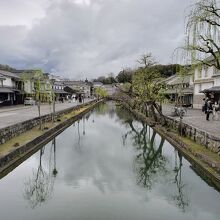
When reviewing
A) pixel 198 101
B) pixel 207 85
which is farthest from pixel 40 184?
pixel 198 101

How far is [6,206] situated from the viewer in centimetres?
943

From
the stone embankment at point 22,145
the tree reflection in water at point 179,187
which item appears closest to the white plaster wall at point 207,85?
the stone embankment at point 22,145

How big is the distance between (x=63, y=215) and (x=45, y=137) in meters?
11.5

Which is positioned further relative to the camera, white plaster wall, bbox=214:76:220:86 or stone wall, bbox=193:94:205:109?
stone wall, bbox=193:94:205:109

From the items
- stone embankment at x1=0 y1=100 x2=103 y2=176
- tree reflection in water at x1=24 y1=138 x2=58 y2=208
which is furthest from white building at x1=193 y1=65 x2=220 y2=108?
tree reflection in water at x1=24 y1=138 x2=58 y2=208

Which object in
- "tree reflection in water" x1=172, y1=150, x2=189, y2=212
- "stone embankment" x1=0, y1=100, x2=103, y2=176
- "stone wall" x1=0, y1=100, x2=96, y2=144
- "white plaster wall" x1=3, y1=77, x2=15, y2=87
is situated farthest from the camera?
"white plaster wall" x1=3, y1=77, x2=15, y2=87

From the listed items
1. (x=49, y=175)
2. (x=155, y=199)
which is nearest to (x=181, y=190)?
(x=155, y=199)

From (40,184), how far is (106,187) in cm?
280

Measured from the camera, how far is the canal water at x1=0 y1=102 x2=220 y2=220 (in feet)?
29.7

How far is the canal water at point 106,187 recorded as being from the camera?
29.7ft

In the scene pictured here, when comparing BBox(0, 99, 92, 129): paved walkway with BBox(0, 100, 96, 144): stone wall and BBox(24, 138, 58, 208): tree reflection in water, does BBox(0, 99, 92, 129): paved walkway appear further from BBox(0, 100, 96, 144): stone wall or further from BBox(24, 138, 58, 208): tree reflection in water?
BBox(24, 138, 58, 208): tree reflection in water

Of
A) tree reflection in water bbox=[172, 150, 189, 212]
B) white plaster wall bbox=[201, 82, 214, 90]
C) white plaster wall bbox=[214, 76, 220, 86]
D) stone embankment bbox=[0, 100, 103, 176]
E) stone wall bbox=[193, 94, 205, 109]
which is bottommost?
tree reflection in water bbox=[172, 150, 189, 212]

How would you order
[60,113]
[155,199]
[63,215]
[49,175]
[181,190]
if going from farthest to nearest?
[60,113]
[49,175]
[181,190]
[155,199]
[63,215]

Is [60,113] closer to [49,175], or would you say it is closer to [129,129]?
[129,129]
